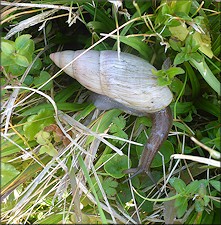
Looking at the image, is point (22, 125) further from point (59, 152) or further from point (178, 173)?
point (178, 173)

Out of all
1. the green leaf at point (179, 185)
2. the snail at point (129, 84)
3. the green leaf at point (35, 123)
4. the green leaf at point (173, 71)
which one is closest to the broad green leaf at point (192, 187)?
the green leaf at point (179, 185)

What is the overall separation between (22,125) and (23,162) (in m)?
0.10

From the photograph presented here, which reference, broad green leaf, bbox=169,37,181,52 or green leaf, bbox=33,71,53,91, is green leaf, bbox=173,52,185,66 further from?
green leaf, bbox=33,71,53,91

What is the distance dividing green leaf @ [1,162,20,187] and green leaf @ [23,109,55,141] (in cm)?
8

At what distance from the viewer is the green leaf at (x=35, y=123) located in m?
1.00

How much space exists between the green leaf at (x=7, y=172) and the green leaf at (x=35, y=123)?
80 millimetres

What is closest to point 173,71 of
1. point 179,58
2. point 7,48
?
point 179,58

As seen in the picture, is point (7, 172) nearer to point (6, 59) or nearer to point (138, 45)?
point (6, 59)

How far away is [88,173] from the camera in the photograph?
3.34ft

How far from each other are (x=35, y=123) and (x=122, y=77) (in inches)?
9.2

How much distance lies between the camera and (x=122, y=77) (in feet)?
3.29

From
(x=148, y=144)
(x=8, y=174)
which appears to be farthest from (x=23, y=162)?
(x=148, y=144)

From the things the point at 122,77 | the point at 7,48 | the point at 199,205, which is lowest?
the point at 199,205

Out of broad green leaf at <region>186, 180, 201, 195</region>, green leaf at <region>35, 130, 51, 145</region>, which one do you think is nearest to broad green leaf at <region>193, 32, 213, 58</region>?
broad green leaf at <region>186, 180, 201, 195</region>
